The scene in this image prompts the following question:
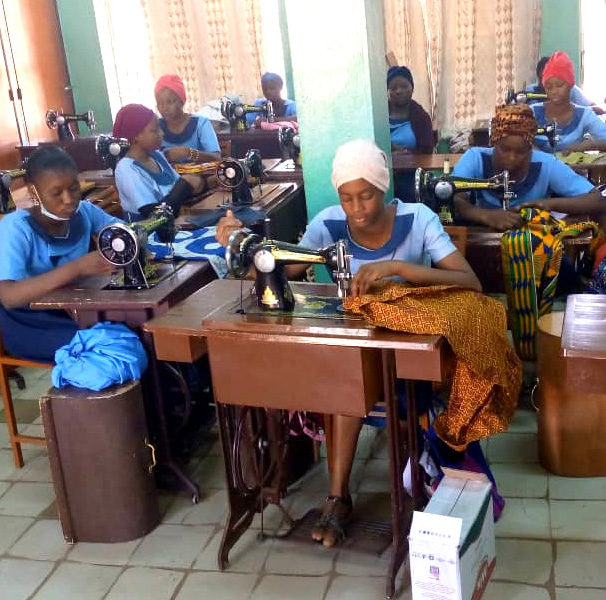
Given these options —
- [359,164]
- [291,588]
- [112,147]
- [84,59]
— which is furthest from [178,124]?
[291,588]

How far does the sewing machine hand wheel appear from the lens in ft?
11.8

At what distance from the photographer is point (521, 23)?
20.6ft

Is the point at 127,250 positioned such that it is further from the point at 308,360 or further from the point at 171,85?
the point at 171,85

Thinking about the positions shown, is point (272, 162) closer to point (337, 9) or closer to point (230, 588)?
point (337, 9)

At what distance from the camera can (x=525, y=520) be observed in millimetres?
2533

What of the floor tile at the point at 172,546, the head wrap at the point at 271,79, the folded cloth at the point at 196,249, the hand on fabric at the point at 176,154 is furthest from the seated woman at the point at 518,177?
the head wrap at the point at 271,79

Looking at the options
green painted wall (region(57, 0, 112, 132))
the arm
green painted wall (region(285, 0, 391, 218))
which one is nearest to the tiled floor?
the arm

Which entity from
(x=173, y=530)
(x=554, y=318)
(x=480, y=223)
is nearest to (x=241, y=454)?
(x=173, y=530)

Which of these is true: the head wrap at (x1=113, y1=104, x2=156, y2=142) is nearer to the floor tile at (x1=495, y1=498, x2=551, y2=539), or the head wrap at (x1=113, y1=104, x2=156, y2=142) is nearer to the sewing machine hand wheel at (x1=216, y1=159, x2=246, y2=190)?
the sewing machine hand wheel at (x1=216, y1=159, x2=246, y2=190)

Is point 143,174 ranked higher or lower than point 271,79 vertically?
lower

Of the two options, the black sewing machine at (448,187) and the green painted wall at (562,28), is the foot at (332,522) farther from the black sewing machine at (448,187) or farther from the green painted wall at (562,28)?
the green painted wall at (562,28)

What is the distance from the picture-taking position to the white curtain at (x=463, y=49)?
6.32 meters

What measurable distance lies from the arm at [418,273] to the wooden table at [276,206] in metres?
1.24

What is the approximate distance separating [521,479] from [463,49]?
4.49 m
